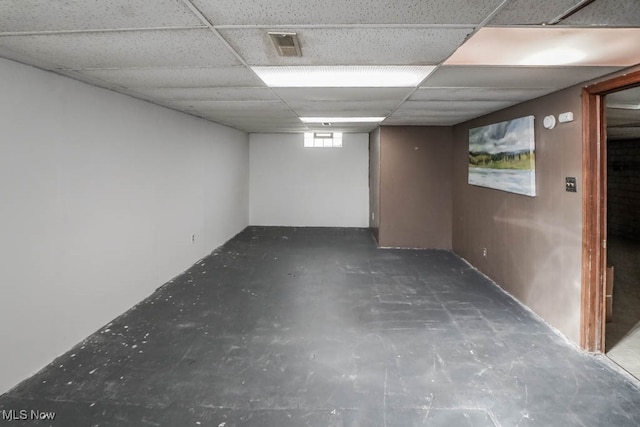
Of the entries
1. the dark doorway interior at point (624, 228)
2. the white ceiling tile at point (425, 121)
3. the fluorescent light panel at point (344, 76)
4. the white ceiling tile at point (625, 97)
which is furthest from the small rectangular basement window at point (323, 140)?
the white ceiling tile at point (625, 97)

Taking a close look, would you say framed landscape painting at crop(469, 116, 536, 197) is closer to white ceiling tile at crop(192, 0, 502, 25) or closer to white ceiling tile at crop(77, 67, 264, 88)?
white ceiling tile at crop(192, 0, 502, 25)

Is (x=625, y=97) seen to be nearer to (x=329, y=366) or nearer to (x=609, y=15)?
(x=609, y=15)

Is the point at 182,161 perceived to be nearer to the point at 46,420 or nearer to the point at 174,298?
the point at 174,298

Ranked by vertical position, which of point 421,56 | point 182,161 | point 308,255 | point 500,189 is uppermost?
point 421,56

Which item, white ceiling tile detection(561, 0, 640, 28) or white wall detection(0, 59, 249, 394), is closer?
white ceiling tile detection(561, 0, 640, 28)

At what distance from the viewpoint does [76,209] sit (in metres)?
2.99

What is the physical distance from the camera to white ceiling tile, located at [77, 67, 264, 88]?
8.50 ft

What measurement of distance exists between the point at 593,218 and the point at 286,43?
2569 mm

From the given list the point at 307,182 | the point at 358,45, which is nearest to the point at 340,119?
the point at 307,182

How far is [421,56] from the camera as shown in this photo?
7.41ft

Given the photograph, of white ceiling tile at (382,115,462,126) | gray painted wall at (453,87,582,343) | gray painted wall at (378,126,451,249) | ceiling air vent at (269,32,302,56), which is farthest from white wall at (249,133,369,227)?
ceiling air vent at (269,32,302,56)

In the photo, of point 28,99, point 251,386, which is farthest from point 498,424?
point 28,99

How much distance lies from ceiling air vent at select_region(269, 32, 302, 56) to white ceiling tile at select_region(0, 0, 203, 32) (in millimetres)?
385

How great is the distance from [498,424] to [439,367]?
618 mm
